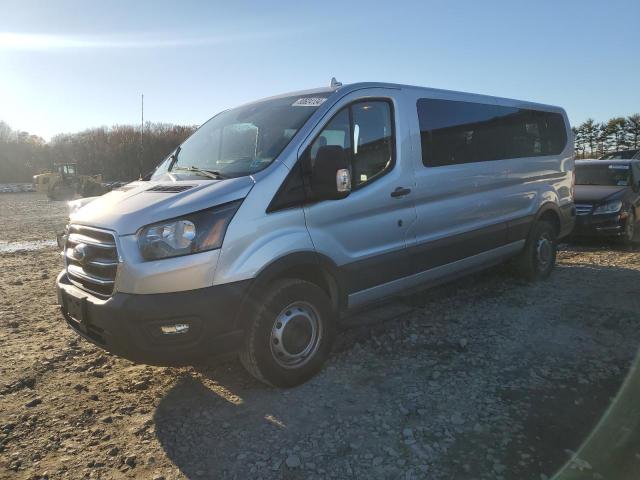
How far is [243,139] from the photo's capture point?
13.0ft

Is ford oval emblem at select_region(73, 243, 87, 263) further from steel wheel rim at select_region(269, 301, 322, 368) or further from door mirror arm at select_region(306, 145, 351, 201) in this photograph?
door mirror arm at select_region(306, 145, 351, 201)

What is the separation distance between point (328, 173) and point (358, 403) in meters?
1.64

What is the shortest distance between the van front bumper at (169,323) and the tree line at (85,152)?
48.0 m

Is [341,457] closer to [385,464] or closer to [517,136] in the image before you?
[385,464]

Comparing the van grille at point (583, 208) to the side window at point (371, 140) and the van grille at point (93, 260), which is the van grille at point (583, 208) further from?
the van grille at point (93, 260)

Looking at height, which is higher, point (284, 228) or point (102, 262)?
point (284, 228)

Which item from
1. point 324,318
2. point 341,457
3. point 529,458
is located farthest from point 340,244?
point 529,458

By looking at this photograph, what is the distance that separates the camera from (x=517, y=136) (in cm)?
594

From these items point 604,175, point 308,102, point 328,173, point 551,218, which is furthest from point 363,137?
point 604,175

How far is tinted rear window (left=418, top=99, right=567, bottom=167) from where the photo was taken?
15.1ft

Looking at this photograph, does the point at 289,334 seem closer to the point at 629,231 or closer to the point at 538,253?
the point at 538,253

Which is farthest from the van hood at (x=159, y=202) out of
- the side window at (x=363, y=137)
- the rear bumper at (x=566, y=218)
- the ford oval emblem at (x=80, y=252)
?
the rear bumper at (x=566, y=218)

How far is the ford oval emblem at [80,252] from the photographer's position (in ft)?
10.9

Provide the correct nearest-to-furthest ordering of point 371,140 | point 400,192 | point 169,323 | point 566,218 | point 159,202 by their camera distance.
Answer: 1. point 169,323
2. point 159,202
3. point 371,140
4. point 400,192
5. point 566,218
